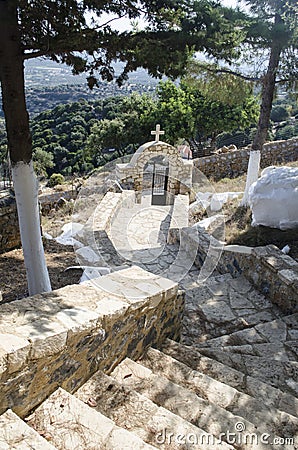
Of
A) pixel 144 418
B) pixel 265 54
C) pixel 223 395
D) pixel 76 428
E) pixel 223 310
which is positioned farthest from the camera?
pixel 265 54

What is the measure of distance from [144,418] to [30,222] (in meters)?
2.53

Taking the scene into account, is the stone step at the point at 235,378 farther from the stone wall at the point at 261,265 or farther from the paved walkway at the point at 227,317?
the stone wall at the point at 261,265

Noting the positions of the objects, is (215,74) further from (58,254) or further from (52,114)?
(52,114)

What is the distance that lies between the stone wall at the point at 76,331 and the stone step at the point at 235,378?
0.95 feet

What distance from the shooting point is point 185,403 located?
2252 mm

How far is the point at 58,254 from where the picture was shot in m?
6.39

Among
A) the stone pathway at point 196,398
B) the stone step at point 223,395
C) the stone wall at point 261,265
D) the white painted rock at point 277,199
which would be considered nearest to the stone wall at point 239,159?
the white painted rock at point 277,199

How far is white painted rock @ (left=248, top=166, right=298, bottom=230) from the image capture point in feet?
19.0

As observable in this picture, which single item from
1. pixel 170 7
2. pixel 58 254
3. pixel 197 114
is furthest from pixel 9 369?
pixel 197 114

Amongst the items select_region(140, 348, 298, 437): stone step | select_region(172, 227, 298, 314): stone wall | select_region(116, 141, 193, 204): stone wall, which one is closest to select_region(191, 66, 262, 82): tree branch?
select_region(116, 141, 193, 204): stone wall

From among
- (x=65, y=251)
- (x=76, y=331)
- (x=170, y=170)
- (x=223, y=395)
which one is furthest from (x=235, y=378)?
(x=170, y=170)

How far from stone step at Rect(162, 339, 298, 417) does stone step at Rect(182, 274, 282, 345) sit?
2.61ft

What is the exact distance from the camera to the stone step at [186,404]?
2.04m

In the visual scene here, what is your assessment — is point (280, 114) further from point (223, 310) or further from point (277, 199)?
point (223, 310)
